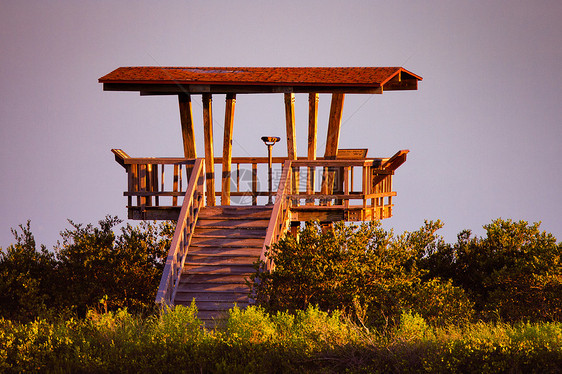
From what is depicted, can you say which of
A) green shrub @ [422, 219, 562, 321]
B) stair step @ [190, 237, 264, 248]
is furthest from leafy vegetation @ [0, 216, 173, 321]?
green shrub @ [422, 219, 562, 321]

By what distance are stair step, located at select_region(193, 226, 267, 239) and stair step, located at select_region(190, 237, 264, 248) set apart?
100mm

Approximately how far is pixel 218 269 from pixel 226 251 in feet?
1.90

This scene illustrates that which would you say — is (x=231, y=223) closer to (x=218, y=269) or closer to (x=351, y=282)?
(x=218, y=269)

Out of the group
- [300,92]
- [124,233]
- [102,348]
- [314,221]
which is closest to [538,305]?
[314,221]

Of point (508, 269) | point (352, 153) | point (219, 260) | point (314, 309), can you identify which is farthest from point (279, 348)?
point (352, 153)

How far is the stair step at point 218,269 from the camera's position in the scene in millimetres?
14844

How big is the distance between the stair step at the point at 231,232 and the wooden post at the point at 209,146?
9.67ft

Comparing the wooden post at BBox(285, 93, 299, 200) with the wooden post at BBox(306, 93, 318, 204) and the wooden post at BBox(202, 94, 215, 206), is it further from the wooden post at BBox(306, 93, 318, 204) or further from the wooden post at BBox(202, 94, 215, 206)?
the wooden post at BBox(202, 94, 215, 206)

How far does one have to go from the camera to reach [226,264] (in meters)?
15.0

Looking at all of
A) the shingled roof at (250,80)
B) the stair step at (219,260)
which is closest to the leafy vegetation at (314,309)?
the stair step at (219,260)

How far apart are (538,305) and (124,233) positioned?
10.9 meters

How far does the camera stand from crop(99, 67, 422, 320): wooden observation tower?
14.8m

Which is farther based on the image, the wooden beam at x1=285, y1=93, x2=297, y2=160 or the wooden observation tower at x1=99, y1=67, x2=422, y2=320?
the wooden beam at x1=285, y1=93, x2=297, y2=160

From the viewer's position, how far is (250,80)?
58.5 feet
